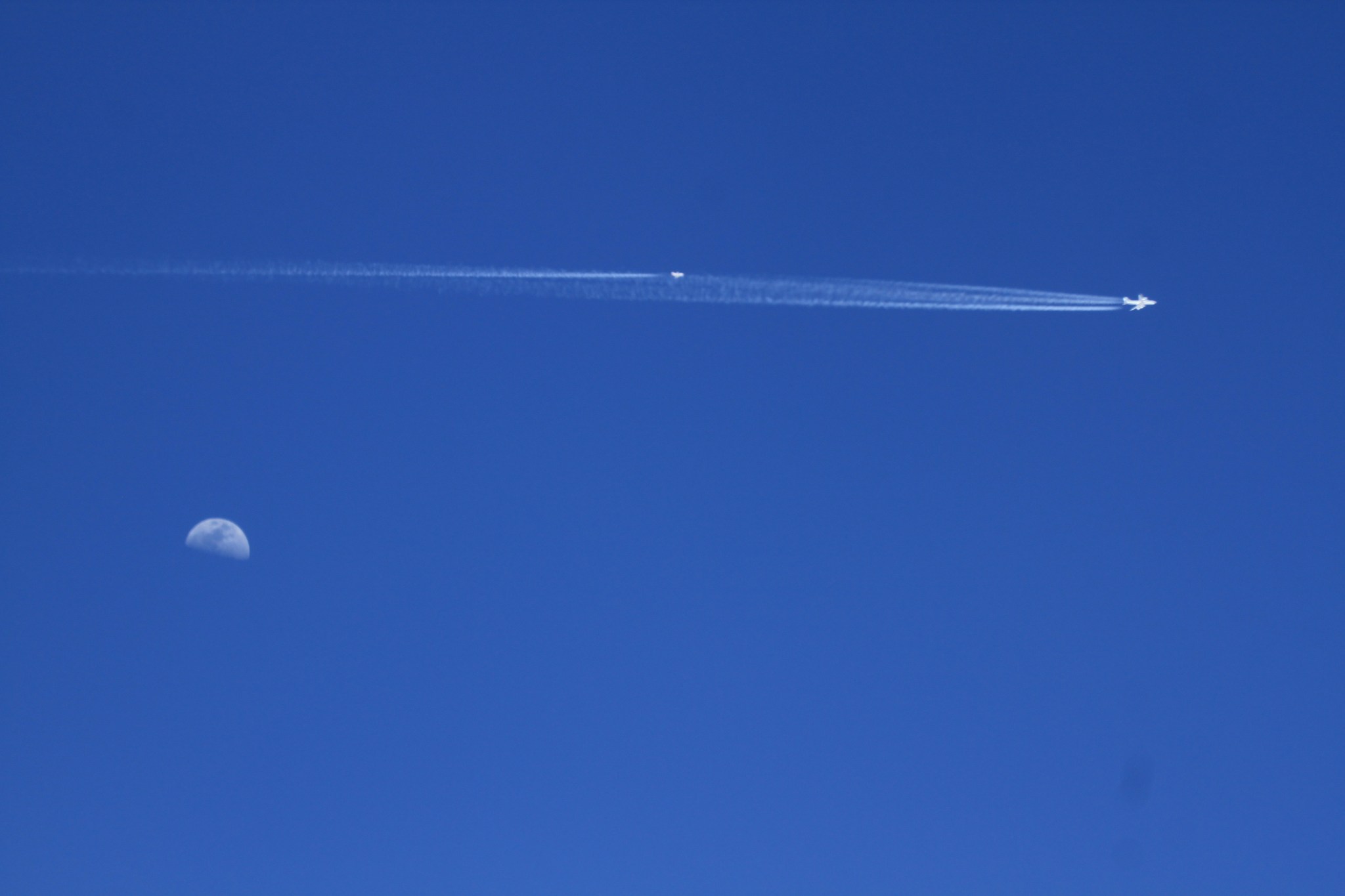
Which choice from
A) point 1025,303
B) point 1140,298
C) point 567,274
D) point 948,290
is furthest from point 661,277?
point 1140,298

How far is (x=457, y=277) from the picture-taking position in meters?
14.7

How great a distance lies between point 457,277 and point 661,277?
9.53 ft

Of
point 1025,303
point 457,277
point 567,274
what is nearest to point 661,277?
point 567,274

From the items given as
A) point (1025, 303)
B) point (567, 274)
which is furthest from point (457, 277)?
point (1025, 303)

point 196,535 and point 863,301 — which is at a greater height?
point 863,301

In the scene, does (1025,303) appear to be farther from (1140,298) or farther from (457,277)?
(457,277)

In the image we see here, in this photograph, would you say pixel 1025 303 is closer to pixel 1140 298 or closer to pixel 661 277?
pixel 1140 298

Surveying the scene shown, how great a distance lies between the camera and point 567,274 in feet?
48.4

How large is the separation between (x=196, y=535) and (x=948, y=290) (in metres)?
11.3

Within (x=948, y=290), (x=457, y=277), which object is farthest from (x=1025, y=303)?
(x=457, y=277)

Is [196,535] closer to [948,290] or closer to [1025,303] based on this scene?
[948,290]

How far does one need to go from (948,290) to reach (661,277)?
4.16 metres

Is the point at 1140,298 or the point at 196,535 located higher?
the point at 1140,298

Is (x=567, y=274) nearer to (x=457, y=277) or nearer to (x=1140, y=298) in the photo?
(x=457, y=277)
